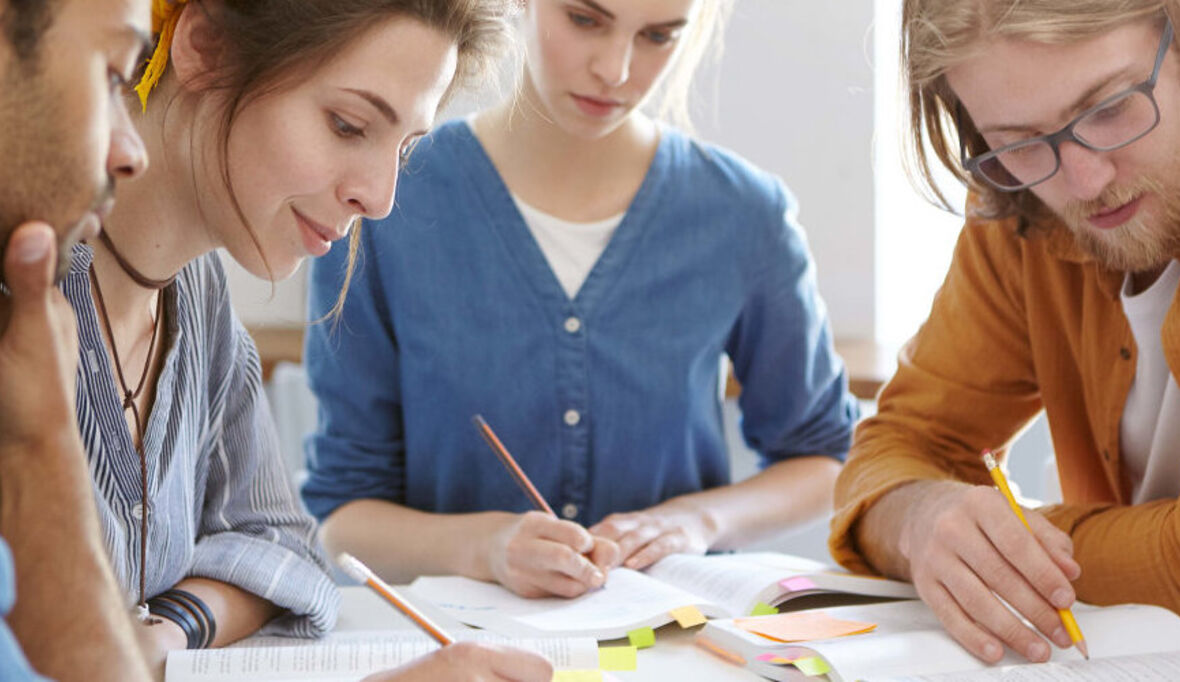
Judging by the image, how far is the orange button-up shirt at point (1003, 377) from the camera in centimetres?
156

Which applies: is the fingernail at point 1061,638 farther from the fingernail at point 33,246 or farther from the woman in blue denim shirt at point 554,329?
the fingernail at point 33,246

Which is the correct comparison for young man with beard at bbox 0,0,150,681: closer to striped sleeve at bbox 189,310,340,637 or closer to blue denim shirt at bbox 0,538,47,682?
blue denim shirt at bbox 0,538,47,682

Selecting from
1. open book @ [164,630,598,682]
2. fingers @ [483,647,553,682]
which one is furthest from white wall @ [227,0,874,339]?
fingers @ [483,647,553,682]

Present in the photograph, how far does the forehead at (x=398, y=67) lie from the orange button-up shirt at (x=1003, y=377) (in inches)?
27.5

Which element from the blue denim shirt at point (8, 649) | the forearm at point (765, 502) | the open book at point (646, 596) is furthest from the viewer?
the forearm at point (765, 502)

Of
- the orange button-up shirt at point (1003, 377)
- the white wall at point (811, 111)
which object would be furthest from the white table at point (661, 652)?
the white wall at point (811, 111)

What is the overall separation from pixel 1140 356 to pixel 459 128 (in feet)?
3.37

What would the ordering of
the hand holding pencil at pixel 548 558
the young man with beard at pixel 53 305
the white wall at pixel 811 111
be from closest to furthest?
the young man with beard at pixel 53 305
the hand holding pencil at pixel 548 558
the white wall at pixel 811 111

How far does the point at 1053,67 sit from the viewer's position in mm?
1297

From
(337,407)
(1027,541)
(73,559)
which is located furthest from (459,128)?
(73,559)

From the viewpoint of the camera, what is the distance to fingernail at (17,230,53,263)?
769 mm

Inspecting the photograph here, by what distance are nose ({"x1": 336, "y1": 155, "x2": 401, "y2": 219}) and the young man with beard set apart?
1.30 feet

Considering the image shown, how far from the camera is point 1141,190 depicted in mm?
1356

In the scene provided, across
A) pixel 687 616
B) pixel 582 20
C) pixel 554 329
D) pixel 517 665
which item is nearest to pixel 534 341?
pixel 554 329
